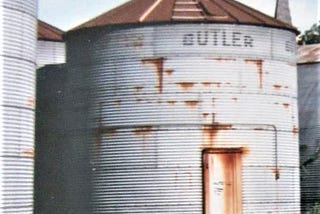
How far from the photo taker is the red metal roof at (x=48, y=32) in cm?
2527

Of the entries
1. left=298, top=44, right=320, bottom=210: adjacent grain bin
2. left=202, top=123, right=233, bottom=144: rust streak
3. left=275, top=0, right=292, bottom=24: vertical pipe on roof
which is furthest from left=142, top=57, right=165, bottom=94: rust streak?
left=275, top=0, right=292, bottom=24: vertical pipe on roof

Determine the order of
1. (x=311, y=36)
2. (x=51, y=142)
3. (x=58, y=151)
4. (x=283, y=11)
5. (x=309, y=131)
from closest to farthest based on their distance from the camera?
1. (x=58, y=151)
2. (x=51, y=142)
3. (x=309, y=131)
4. (x=283, y=11)
5. (x=311, y=36)

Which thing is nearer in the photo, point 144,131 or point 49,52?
point 144,131

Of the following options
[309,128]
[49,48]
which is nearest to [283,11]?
[309,128]

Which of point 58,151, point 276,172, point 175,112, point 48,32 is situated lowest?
point 276,172

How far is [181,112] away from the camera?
760 inches

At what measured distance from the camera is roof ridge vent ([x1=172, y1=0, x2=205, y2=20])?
64.8 feet

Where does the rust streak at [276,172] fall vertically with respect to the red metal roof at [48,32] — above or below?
below

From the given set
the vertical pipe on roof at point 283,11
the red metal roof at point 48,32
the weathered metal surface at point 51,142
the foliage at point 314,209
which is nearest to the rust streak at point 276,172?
the foliage at point 314,209

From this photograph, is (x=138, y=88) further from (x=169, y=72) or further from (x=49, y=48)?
(x=49, y=48)

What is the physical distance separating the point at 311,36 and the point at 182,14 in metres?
31.3

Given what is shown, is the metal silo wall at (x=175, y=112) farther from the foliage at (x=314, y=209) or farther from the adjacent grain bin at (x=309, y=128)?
the adjacent grain bin at (x=309, y=128)

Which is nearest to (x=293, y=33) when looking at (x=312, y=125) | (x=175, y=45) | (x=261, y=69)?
(x=261, y=69)

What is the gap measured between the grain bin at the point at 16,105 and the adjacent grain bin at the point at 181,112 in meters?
4.03
